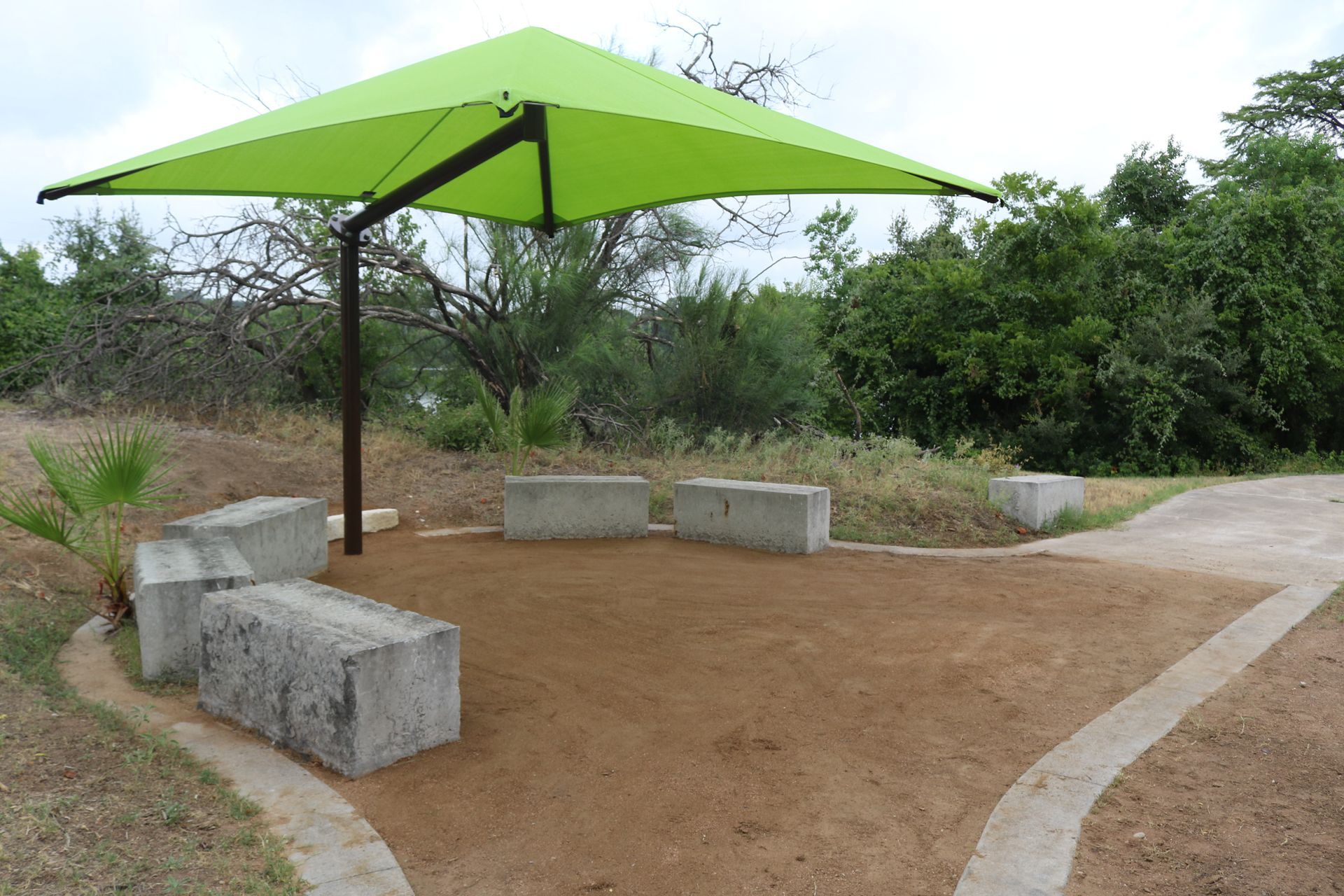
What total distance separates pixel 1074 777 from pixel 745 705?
1.22 m

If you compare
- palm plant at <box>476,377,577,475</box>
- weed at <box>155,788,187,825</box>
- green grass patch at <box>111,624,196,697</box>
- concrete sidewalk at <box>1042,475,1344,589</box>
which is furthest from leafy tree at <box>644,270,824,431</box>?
weed at <box>155,788,187,825</box>

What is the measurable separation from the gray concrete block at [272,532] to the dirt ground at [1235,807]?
164 inches

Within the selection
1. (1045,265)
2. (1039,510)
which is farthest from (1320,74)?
(1039,510)

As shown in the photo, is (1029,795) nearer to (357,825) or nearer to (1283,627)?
(357,825)

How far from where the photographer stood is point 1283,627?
4.80 m

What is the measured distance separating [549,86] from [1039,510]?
6.01 metres

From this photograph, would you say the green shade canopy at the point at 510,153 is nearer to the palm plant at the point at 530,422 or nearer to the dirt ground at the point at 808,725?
the palm plant at the point at 530,422

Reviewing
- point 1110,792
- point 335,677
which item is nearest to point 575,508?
point 335,677

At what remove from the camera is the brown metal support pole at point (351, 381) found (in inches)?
242

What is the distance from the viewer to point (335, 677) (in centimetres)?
299

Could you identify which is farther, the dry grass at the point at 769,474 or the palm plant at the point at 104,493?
the dry grass at the point at 769,474

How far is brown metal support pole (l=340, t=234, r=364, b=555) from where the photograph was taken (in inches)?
242

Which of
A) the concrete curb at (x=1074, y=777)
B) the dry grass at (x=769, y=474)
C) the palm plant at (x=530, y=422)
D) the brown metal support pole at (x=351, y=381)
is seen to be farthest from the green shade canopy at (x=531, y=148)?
the dry grass at (x=769, y=474)

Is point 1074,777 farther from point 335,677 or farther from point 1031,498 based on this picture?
point 1031,498
